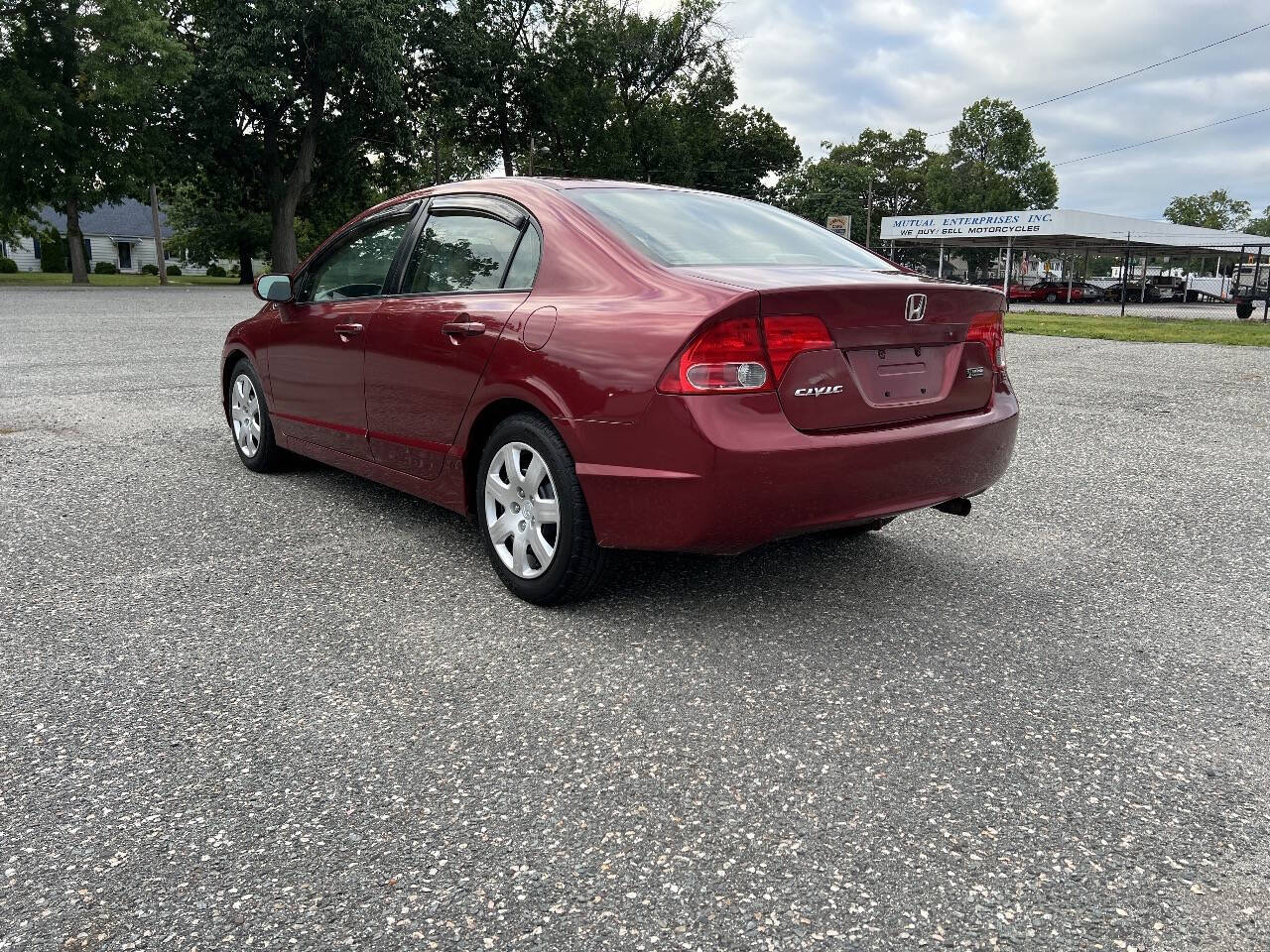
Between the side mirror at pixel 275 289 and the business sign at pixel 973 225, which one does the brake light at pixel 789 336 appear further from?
the business sign at pixel 973 225

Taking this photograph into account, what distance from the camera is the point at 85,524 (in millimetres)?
4633

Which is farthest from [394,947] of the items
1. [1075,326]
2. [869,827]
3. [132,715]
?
[1075,326]

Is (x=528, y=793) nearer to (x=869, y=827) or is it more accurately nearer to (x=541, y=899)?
(x=541, y=899)

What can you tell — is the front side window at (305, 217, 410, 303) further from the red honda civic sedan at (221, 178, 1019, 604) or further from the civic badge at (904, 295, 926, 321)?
the civic badge at (904, 295, 926, 321)

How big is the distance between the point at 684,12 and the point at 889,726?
204 feet

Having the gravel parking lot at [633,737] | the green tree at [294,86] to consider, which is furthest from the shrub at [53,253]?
the gravel parking lot at [633,737]

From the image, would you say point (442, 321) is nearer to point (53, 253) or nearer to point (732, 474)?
point (732, 474)

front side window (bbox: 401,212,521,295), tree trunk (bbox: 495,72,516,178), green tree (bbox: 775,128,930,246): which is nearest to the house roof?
tree trunk (bbox: 495,72,516,178)

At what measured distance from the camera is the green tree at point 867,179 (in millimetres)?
78438

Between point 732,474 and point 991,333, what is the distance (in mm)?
1414

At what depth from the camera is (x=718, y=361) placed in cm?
302

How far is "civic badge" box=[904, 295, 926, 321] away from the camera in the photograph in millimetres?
3346

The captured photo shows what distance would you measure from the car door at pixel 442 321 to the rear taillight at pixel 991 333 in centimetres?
166

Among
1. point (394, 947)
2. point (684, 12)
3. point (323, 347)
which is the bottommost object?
point (394, 947)
